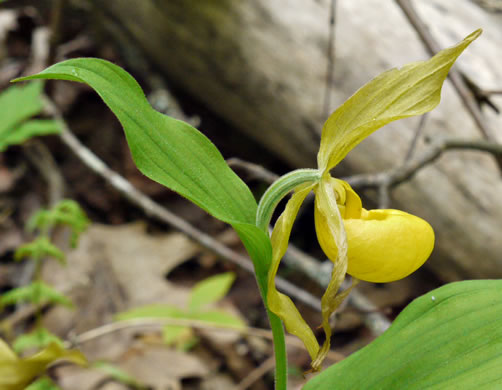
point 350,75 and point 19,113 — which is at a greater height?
point 19,113

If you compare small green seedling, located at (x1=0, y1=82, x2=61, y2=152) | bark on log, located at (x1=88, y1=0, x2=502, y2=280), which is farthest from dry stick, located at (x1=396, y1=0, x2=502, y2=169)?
small green seedling, located at (x1=0, y1=82, x2=61, y2=152)

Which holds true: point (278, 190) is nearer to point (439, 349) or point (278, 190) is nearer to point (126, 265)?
point (439, 349)

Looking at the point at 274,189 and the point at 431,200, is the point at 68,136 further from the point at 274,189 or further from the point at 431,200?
the point at 274,189

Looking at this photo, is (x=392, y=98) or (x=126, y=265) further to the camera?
(x=126, y=265)

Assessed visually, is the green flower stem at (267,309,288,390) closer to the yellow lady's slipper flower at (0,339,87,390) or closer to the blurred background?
the yellow lady's slipper flower at (0,339,87,390)

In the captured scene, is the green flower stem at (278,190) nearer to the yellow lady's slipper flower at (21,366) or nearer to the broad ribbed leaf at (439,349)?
the broad ribbed leaf at (439,349)

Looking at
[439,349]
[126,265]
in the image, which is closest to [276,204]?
[439,349]

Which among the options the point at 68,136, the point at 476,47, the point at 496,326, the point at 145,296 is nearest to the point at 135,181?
the point at 68,136
